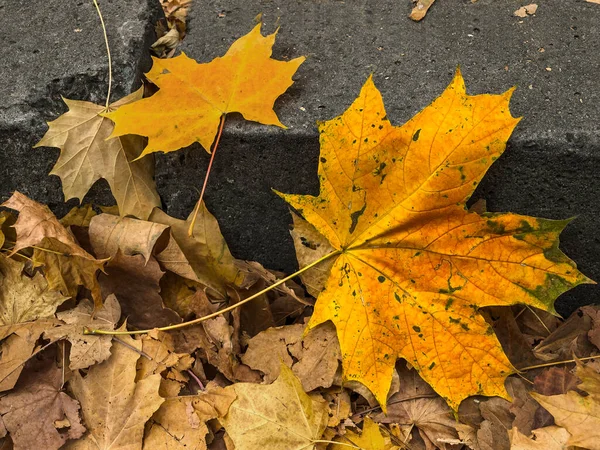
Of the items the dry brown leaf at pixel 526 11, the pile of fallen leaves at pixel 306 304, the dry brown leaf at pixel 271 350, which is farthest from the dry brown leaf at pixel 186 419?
the dry brown leaf at pixel 526 11

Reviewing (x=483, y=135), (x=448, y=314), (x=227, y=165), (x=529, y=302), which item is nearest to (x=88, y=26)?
(x=227, y=165)

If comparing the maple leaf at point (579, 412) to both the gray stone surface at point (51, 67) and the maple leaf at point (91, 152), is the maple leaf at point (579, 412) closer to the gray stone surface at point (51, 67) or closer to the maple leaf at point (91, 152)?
the maple leaf at point (91, 152)

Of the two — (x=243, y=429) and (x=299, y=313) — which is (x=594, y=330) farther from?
(x=243, y=429)

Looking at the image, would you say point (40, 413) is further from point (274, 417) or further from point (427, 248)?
point (427, 248)

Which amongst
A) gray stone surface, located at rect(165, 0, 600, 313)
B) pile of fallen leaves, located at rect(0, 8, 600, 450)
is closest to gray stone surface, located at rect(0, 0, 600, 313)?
gray stone surface, located at rect(165, 0, 600, 313)

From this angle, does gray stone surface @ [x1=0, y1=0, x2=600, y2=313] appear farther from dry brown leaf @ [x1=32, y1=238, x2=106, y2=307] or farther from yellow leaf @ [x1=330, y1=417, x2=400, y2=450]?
yellow leaf @ [x1=330, y1=417, x2=400, y2=450]
